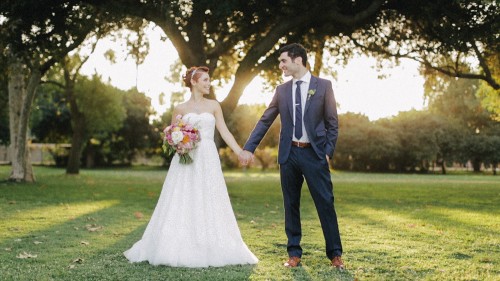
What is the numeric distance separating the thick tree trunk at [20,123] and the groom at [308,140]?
19591 millimetres

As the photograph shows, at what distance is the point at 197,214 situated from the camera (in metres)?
7.15

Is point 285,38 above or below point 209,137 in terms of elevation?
above

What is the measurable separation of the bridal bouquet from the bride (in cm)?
11

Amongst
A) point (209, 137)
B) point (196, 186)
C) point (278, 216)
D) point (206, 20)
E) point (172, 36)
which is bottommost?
point (278, 216)

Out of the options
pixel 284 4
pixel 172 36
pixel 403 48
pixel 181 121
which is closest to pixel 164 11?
pixel 172 36

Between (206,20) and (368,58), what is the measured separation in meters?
7.47

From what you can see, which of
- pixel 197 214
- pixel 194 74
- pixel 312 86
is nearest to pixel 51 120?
pixel 194 74

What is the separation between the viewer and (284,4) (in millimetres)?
17312

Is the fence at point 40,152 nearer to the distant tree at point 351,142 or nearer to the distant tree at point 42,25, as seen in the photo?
the distant tree at point 351,142

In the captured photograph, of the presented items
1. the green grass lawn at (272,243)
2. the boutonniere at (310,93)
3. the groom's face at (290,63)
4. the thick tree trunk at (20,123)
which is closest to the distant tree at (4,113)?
the thick tree trunk at (20,123)

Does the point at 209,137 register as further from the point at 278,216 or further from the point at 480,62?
the point at 480,62

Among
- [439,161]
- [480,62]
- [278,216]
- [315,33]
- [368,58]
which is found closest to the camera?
[278,216]

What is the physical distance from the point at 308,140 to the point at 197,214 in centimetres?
174

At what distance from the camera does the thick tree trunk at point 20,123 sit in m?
24.2
